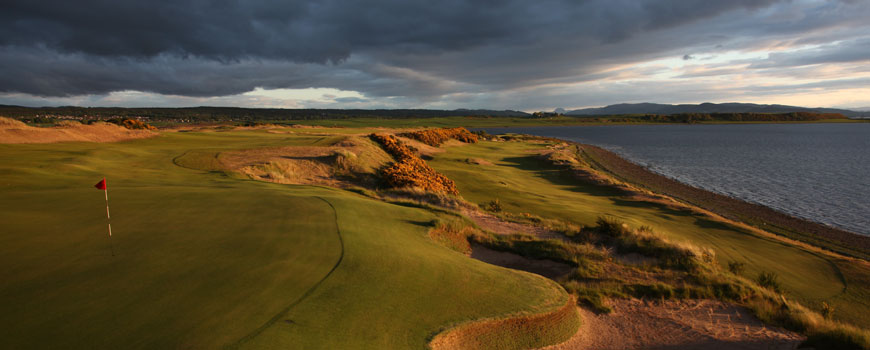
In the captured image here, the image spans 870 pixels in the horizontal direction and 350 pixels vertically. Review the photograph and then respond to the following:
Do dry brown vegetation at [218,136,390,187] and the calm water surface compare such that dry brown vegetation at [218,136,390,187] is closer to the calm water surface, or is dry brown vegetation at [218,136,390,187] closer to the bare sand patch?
the bare sand patch

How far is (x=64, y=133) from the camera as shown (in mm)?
→ 25516

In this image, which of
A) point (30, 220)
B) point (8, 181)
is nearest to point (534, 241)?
point (30, 220)

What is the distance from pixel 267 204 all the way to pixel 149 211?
9.30 ft

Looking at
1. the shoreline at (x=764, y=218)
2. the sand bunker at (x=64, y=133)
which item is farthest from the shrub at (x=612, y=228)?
the sand bunker at (x=64, y=133)

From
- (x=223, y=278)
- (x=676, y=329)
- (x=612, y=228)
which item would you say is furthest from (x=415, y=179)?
(x=223, y=278)

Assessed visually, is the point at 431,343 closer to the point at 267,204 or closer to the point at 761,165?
the point at 267,204

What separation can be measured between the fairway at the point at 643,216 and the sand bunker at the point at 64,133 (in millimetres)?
25813

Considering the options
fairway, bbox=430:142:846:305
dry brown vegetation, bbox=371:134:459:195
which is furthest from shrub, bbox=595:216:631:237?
dry brown vegetation, bbox=371:134:459:195

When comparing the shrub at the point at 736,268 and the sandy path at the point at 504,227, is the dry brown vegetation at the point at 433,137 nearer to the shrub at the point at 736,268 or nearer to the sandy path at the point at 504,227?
the sandy path at the point at 504,227

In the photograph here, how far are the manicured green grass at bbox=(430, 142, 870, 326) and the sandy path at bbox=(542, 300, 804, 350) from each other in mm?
6222

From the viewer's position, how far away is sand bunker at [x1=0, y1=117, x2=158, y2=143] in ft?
73.1

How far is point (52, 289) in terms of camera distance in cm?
526

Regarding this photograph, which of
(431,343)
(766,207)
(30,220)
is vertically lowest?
(766,207)

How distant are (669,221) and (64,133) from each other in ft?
127
